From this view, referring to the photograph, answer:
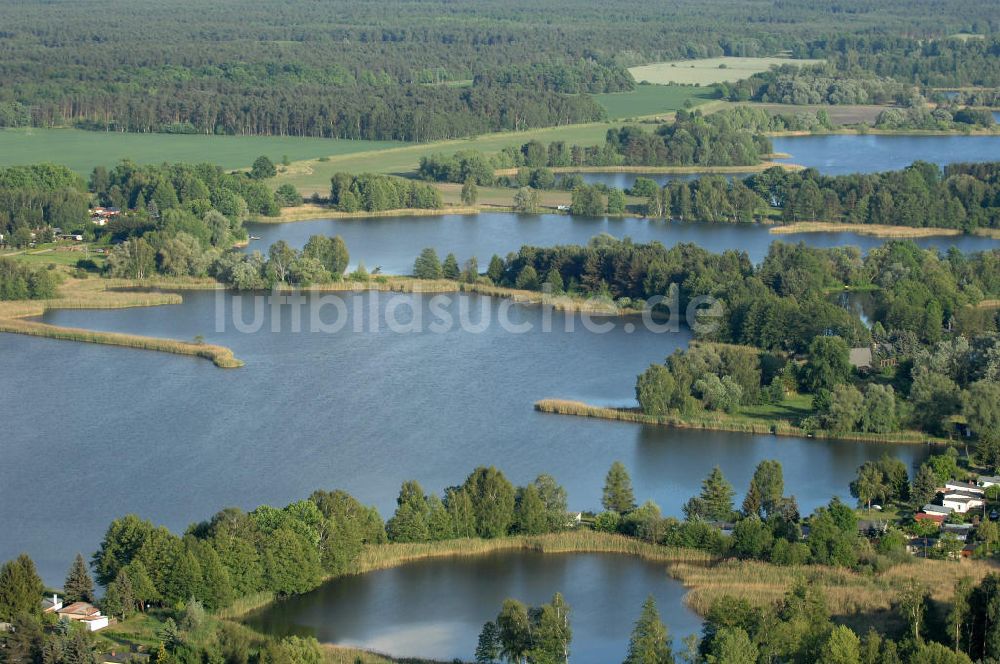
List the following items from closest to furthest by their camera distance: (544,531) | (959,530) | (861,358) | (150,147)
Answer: (959,530) < (544,531) < (861,358) < (150,147)

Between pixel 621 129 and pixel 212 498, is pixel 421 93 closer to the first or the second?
pixel 621 129

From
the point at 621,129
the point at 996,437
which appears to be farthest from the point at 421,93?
the point at 996,437

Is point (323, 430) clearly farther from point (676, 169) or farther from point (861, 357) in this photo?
point (676, 169)

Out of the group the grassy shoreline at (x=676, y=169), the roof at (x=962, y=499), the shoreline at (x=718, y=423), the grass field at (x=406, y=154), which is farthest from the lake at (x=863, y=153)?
the roof at (x=962, y=499)

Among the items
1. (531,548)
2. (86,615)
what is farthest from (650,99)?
(86,615)

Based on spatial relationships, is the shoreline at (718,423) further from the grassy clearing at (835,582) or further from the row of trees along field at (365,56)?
the row of trees along field at (365,56)
